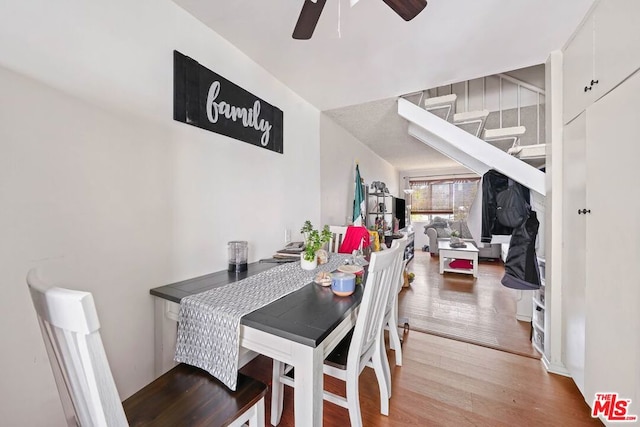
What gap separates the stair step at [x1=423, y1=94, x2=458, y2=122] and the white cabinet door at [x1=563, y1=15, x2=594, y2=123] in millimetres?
874

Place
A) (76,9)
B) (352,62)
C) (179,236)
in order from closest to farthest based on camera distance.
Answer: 1. (76,9)
2. (179,236)
3. (352,62)

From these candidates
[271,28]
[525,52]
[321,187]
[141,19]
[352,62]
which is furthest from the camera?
[321,187]

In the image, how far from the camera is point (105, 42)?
→ 110cm

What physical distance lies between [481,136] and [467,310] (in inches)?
78.2

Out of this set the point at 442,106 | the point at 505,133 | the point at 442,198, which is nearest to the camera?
the point at 505,133

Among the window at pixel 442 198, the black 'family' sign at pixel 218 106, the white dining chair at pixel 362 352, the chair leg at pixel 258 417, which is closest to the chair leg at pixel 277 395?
the white dining chair at pixel 362 352

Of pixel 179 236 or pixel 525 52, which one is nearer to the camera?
pixel 179 236

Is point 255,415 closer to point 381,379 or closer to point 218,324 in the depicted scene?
point 218,324

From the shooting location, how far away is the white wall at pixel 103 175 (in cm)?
87

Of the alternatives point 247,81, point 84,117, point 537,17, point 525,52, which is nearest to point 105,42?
point 84,117

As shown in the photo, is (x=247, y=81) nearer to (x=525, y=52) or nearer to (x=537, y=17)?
(x=537, y=17)

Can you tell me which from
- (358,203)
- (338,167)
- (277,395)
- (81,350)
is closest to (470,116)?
(338,167)

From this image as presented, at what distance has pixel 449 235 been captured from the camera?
5.93m

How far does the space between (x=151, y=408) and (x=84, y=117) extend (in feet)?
3.90
